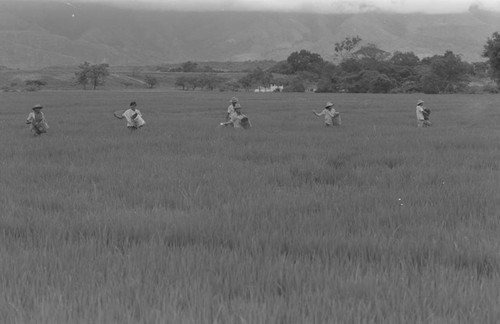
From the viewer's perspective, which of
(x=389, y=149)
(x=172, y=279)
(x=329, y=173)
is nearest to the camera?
(x=172, y=279)

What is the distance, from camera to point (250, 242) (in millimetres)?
3855

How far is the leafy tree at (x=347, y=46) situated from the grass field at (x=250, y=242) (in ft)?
344

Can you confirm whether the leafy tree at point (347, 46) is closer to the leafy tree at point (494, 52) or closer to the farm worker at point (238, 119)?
the leafy tree at point (494, 52)

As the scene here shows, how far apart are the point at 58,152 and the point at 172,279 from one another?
25.2 ft

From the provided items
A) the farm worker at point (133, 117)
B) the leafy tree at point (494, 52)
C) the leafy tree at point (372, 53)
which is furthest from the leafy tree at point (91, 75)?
the farm worker at point (133, 117)

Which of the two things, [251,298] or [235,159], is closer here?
[251,298]

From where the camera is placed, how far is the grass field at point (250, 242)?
2.70 m

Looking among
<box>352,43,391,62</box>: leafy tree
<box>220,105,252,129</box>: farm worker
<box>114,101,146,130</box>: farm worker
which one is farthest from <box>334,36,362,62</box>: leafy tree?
<box>114,101,146,130</box>: farm worker

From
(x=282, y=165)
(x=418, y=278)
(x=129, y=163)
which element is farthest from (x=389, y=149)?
(x=418, y=278)

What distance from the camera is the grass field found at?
2699 mm

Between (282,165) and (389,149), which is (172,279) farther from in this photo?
(389,149)

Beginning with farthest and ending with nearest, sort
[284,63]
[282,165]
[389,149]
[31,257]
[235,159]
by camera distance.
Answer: [284,63], [389,149], [235,159], [282,165], [31,257]

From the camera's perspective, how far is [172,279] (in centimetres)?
310

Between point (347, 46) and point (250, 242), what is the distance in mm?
110808
